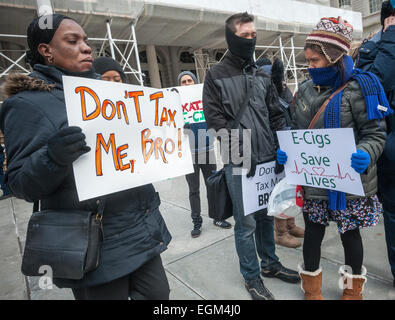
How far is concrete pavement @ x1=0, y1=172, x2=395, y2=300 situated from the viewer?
2068mm

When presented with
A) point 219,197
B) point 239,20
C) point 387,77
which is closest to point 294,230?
point 219,197

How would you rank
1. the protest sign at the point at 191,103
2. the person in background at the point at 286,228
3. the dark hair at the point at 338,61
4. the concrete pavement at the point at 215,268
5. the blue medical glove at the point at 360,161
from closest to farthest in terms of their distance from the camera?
the blue medical glove at the point at 360,161 < the dark hair at the point at 338,61 < the concrete pavement at the point at 215,268 < the person in background at the point at 286,228 < the protest sign at the point at 191,103

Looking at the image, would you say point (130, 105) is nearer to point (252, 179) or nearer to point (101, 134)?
point (101, 134)

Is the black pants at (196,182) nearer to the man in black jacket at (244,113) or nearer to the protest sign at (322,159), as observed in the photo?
the man in black jacket at (244,113)

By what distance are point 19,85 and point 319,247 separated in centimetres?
193

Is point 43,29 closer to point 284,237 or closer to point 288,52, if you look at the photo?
point 284,237

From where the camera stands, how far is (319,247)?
1791 millimetres

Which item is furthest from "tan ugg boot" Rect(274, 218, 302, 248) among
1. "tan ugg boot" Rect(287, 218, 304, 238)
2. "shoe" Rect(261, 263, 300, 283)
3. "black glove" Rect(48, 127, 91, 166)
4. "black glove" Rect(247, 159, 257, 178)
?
"black glove" Rect(48, 127, 91, 166)

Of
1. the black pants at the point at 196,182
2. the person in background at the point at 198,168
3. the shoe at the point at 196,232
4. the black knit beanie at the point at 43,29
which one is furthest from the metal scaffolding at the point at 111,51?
the black knit beanie at the point at 43,29

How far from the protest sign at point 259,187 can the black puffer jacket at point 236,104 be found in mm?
88

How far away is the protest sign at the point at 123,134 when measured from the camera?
109 centimetres

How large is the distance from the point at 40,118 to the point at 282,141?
4.81 ft
